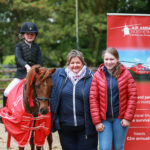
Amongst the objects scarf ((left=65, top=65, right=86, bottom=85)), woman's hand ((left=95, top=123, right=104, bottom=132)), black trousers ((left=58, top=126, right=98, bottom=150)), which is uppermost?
scarf ((left=65, top=65, right=86, bottom=85))

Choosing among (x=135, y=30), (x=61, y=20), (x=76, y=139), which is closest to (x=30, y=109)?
(x=76, y=139)

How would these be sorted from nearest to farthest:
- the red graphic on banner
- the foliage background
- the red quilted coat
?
1. the red quilted coat
2. the red graphic on banner
3. the foliage background

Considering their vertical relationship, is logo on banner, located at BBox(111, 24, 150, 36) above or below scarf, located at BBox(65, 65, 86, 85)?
above

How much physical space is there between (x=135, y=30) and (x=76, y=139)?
6.67 ft

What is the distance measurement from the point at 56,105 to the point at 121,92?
833 mm

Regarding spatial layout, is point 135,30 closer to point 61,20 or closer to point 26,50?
point 26,50

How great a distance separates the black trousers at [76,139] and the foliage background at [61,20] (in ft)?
40.0

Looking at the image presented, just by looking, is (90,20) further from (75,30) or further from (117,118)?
(117,118)

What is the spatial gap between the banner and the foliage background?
11121mm

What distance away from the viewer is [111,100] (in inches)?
112

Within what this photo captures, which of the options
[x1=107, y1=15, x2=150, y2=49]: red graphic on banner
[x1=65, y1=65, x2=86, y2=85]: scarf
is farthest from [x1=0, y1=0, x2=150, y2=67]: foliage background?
[x1=65, y1=65, x2=86, y2=85]: scarf

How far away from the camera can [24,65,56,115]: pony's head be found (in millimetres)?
2955

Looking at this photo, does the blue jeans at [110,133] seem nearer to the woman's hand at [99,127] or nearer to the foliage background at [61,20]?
the woman's hand at [99,127]

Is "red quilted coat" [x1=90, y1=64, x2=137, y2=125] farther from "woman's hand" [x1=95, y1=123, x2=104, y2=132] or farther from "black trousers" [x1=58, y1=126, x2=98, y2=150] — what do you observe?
"black trousers" [x1=58, y1=126, x2=98, y2=150]
